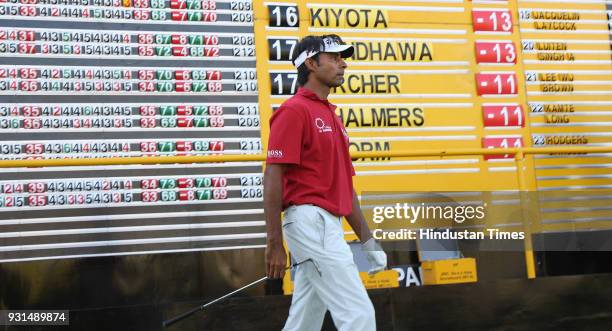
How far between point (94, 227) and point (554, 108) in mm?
5001

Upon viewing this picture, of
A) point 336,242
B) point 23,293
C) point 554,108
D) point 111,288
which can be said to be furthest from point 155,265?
point 554,108


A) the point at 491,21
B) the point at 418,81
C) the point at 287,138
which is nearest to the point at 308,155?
the point at 287,138

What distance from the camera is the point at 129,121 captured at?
7.78 meters

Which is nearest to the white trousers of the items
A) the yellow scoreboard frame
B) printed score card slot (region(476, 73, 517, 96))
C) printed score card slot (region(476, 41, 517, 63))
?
the yellow scoreboard frame

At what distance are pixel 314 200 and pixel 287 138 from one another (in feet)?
1.14

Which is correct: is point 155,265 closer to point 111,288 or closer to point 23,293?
point 111,288

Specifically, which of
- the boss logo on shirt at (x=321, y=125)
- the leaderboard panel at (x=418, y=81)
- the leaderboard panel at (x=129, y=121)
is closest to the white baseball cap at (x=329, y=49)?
the boss logo on shirt at (x=321, y=125)

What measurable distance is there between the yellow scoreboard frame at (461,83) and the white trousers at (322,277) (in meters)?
3.67

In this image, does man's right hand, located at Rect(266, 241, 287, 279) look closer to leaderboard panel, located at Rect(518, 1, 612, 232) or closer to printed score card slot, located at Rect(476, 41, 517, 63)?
leaderboard panel, located at Rect(518, 1, 612, 232)

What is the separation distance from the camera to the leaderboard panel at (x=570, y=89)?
893 centimetres

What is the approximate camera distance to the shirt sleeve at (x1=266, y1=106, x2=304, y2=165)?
14.2 feet

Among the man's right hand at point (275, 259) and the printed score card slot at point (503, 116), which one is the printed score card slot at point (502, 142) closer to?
the printed score card slot at point (503, 116)

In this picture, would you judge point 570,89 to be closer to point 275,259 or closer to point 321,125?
point 321,125

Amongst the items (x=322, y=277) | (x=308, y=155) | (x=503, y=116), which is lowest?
(x=322, y=277)
